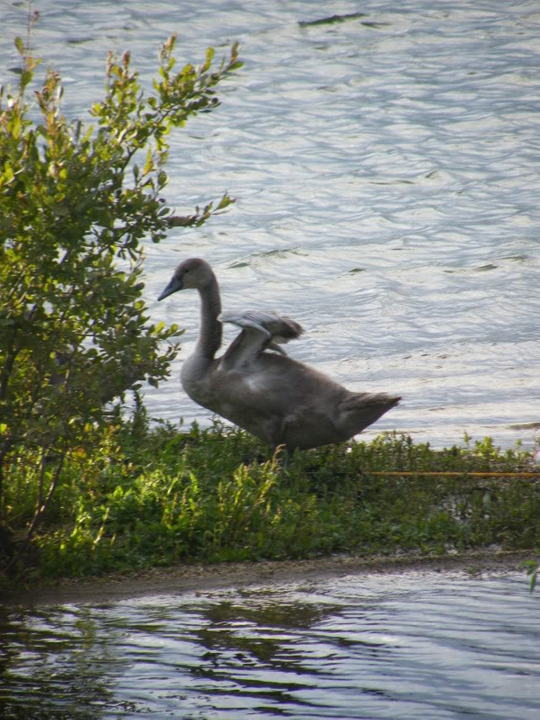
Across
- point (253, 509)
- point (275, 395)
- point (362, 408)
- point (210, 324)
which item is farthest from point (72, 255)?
point (210, 324)

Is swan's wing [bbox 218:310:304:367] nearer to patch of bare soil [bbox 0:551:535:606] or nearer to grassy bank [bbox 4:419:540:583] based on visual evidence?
grassy bank [bbox 4:419:540:583]

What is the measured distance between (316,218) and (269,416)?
13.6 m

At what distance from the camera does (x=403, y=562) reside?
7.03m

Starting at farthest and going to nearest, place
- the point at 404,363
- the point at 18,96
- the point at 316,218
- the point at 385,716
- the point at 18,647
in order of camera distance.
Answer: the point at 316,218 < the point at 404,363 < the point at 18,96 < the point at 18,647 < the point at 385,716

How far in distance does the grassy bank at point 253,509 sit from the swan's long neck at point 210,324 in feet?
2.99

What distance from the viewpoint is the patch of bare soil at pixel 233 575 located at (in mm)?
6496

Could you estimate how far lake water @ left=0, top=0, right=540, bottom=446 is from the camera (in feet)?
45.3

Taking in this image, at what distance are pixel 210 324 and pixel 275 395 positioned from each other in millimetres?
1121

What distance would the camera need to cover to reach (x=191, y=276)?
9547 mm

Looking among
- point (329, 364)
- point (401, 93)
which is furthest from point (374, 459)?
point (401, 93)

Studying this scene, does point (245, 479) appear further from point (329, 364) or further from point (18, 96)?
point (329, 364)

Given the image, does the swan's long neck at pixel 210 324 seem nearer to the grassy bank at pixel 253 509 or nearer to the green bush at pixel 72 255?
the grassy bank at pixel 253 509

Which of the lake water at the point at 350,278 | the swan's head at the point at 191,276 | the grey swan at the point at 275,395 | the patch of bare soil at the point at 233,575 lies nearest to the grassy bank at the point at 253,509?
the patch of bare soil at the point at 233,575

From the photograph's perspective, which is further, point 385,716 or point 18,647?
point 18,647
